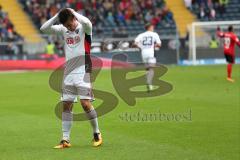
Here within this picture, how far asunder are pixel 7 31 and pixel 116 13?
7801 millimetres

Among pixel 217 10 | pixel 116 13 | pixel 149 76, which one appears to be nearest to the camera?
pixel 149 76

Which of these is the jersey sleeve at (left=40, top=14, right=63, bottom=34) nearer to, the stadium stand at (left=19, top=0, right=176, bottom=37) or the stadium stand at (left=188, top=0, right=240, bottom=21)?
the stadium stand at (left=19, top=0, right=176, bottom=37)

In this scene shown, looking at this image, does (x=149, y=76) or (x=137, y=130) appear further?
(x=149, y=76)

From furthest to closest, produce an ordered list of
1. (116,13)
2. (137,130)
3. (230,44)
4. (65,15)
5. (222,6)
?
1. (222,6)
2. (116,13)
3. (230,44)
4. (137,130)
5. (65,15)

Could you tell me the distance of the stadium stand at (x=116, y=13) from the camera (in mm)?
42875

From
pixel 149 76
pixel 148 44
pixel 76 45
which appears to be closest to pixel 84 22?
pixel 76 45

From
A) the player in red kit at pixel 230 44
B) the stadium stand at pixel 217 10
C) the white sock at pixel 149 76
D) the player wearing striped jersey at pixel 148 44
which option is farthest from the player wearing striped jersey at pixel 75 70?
the stadium stand at pixel 217 10

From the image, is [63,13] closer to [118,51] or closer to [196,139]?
[196,139]

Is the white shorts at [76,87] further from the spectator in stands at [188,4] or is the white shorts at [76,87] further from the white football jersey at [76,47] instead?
the spectator in stands at [188,4]

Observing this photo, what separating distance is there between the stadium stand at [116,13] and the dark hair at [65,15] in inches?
1228

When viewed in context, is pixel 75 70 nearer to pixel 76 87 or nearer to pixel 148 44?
pixel 76 87

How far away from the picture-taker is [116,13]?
44.1 m

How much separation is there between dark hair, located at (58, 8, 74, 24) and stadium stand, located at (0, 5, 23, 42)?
2810cm

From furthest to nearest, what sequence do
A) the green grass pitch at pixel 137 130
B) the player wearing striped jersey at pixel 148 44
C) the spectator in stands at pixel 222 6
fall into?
the spectator in stands at pixel 222 6, the player wearing striped jersey at pixel 148 44, the green grass pitch at pixel 137 130
